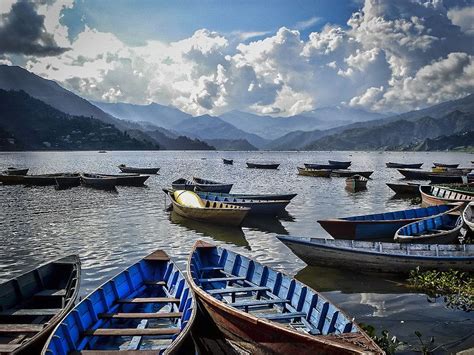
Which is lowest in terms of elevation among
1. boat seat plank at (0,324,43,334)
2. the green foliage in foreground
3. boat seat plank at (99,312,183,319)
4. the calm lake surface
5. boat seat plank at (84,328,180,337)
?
the calm lake surface

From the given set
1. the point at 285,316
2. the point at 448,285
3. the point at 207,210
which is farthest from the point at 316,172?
the point at 285,316

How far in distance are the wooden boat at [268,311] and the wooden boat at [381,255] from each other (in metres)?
3.20

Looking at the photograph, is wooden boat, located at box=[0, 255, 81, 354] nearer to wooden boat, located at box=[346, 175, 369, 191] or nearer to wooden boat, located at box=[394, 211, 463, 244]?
wooden boat, located at box=[394, 211, 463, 244]

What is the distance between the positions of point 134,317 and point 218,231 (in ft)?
52.0

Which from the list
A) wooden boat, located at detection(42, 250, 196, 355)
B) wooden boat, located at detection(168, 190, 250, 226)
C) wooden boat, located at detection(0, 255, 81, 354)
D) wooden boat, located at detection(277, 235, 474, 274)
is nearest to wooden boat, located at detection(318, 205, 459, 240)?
wooden boat, located at detection(277, 235, 474, 274)

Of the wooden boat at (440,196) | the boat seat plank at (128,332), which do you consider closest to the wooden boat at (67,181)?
the wooden boat at (440,196)

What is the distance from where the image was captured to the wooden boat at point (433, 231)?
17766mm

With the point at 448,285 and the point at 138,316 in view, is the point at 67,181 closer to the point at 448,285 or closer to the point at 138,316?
the point at 138,316

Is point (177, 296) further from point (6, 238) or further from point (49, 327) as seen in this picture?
point (6, 238)

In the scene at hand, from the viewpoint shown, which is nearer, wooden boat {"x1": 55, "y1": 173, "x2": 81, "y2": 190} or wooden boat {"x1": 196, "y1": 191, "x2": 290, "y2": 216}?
wooden boat {"x1": 196, "y1": 191, "x2": 290, "y2": 216}

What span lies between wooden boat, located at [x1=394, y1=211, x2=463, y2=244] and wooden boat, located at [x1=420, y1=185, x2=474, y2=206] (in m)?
6.98

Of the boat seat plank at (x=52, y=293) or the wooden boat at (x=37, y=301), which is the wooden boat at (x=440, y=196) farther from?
the boat seat plank at (x=52, y=293)

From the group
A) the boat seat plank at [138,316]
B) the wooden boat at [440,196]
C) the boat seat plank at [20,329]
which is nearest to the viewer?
the boat seat plank at [20,329]

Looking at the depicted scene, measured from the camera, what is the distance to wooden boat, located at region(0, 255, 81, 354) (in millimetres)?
9102
